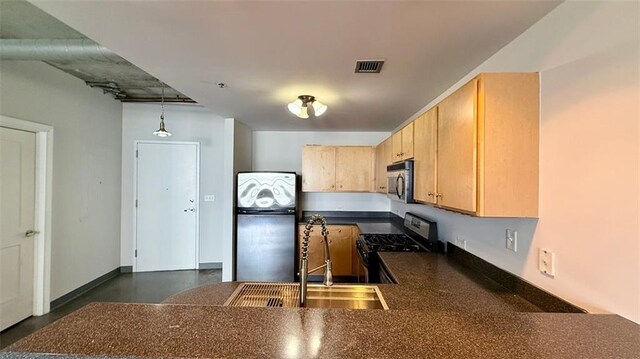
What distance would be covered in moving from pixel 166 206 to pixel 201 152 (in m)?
1.02

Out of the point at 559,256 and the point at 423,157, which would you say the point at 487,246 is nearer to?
the point at 559,256

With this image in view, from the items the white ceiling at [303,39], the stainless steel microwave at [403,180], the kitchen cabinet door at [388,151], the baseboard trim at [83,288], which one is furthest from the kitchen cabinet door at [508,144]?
the baseboard trim at [83,288]

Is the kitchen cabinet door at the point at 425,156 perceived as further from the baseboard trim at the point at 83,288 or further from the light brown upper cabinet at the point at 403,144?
the baseboard trim at the point at 83,288

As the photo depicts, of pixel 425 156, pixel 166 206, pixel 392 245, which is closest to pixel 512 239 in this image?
pixel 425 156

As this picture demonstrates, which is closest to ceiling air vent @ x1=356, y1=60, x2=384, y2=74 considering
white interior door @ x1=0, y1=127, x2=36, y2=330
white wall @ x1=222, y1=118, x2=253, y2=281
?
white wall @ x1=222, y1=118, x2=253, y2=281

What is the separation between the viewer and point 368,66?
1.90 meters

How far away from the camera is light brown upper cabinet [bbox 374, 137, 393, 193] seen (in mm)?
3264

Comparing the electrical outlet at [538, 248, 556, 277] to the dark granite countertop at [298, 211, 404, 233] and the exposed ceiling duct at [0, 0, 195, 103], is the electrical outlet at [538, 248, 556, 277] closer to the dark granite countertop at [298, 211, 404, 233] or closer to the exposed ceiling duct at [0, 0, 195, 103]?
the dark granite countertop at [298, 211, 404, 233]

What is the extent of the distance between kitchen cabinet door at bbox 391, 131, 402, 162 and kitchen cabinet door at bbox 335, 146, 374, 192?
1.18m

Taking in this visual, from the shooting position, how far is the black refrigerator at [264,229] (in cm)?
367

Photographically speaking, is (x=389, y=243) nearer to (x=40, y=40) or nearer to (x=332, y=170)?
(x=332, y=170)

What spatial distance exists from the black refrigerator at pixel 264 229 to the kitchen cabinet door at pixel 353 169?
974 mm

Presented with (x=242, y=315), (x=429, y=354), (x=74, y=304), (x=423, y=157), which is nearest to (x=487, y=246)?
(x=423, y=157)

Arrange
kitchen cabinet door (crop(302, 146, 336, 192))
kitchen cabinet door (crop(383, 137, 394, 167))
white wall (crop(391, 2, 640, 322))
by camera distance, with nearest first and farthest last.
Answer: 1. white wall (crop(391, 2, 640, 322))
2. kitchen cabinet door (crop(383, 137, 394, 167))
3. kitchen cabinet door (crop(302, 146, 336, 192))
